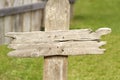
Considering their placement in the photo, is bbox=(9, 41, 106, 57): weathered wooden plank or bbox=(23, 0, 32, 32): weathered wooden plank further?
bbox=(23, 0, 32, 32): weathered wooden plank

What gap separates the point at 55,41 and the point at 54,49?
0.09 meters

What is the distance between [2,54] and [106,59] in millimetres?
2254

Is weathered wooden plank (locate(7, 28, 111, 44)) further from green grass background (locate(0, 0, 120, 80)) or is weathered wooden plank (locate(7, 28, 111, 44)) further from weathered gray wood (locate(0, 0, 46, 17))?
weathered gray wood (locate(0, 0, 46, 17))

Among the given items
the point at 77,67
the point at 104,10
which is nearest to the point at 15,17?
the point at 77,67

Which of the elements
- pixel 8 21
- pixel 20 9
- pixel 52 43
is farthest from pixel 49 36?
pixel 20 9

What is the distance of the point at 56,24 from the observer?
4.07 metres

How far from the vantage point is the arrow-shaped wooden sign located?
13.3ft

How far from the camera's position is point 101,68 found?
7355 millimetres

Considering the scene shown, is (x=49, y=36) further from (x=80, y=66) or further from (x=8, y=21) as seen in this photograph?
(x=8, y=21)

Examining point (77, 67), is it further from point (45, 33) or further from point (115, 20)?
point (115, 20)

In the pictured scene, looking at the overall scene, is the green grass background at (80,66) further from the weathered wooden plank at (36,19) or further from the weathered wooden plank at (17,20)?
the weathered wooden plank at (36,19)

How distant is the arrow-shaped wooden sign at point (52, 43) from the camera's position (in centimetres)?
405

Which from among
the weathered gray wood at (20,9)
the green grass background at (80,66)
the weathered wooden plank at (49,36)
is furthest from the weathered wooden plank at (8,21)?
the weathered wooden plank at (49,36)

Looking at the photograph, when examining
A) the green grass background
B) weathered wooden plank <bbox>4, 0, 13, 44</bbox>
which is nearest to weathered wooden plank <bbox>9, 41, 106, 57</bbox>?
the green grass background
